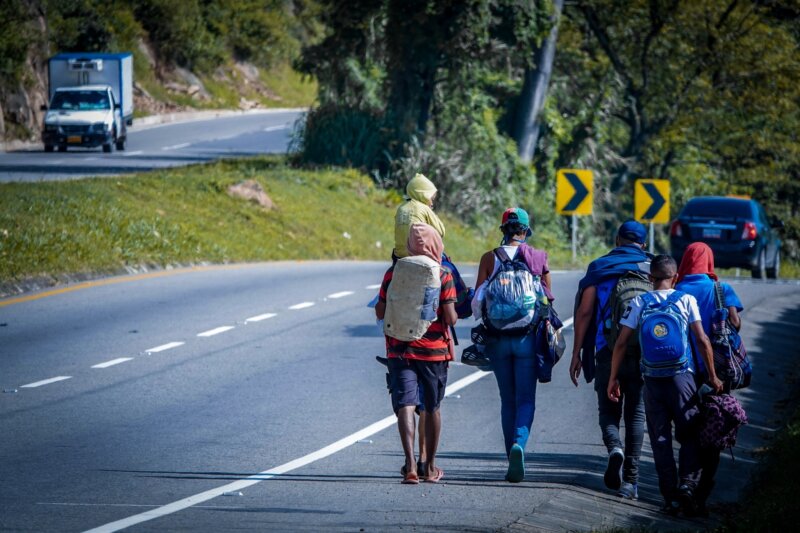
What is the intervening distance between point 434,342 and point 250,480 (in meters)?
1.50

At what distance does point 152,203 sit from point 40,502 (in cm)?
2001

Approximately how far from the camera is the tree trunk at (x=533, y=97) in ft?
128

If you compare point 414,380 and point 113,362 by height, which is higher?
point 414,380

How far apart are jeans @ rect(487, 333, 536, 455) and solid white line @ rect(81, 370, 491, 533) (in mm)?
1519

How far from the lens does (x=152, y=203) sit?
27703 mm

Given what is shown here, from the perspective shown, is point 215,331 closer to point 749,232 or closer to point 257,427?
point 257,427

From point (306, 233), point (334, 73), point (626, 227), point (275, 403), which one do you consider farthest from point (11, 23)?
point (626, 227)

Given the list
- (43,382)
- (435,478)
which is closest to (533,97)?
(43,382)

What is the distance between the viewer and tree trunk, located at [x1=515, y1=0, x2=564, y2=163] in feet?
128

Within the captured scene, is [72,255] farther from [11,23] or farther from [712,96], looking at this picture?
[11,23]

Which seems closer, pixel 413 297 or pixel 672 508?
pixel 672 508

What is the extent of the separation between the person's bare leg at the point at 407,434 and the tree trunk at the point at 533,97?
1215 inches

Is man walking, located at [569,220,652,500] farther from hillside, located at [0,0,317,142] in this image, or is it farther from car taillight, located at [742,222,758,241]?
hillside, located at [0,0,317,142]

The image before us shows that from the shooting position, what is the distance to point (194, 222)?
27.1 meters
